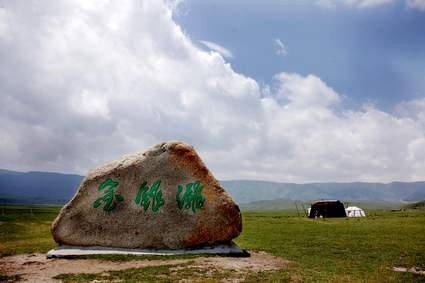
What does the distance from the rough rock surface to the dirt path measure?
2.15 meters

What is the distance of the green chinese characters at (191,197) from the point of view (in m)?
23.5

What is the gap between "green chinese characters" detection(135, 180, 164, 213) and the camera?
938 inches

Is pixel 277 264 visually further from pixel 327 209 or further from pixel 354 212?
pixel 354 212

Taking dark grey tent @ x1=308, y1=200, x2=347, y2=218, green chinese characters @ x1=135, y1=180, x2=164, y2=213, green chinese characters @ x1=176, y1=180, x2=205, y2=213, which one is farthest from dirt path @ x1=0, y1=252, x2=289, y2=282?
dark grey tent @ x1=308, y1=200, x2=347, y2=218

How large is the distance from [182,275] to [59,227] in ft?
37.2

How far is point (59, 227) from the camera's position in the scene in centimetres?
2389

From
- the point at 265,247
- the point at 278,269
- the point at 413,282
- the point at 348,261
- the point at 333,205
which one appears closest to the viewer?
the point at 413,282

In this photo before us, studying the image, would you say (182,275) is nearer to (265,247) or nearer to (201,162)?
(201,162)

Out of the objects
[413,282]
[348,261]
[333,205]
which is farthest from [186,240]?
[333,205]

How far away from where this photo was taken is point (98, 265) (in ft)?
64.1

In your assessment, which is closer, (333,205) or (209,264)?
(209,264)

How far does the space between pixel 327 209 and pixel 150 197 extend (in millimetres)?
65026

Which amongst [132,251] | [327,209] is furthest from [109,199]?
[327,209]

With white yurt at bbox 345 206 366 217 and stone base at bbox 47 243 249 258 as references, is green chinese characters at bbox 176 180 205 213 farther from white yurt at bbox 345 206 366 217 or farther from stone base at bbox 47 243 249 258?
white yurt at bbox 345 206 366 217
